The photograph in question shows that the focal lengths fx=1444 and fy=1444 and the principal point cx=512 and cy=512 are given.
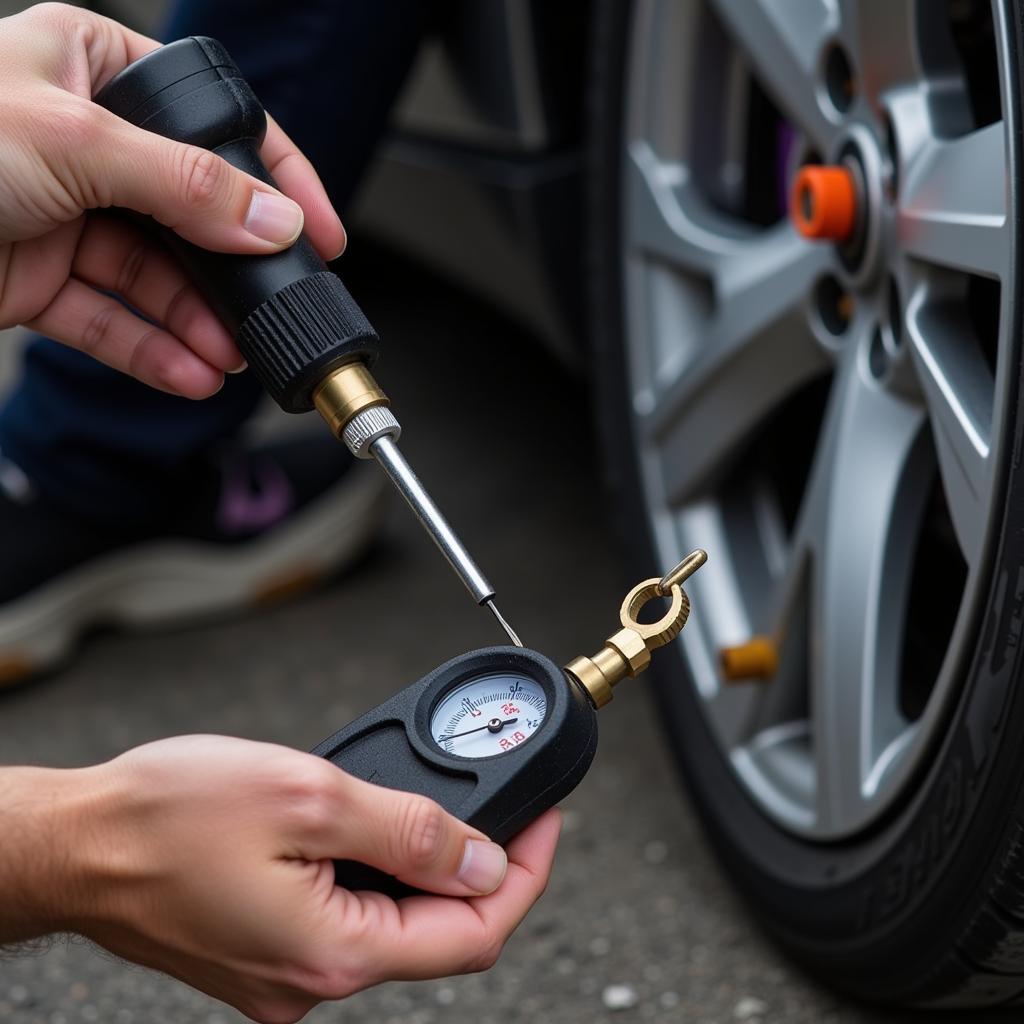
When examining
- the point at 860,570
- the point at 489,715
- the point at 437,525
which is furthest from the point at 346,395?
the point at 860,570

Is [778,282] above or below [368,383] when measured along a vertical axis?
below

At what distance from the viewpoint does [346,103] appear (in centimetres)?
149

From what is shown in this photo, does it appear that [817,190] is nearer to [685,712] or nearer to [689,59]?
[689,59]

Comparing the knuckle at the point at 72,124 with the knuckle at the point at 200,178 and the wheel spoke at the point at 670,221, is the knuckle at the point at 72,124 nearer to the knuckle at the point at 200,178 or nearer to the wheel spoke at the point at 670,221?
the knuckle at the point at 200,178

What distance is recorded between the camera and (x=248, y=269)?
0.92 m

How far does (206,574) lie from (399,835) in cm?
113

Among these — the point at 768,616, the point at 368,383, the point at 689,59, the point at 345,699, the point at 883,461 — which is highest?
the point at 368,383

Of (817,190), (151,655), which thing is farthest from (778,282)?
(151,655)

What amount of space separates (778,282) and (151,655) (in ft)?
3.06

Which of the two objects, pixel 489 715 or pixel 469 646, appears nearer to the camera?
pixel 489 715

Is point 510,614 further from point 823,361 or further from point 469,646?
point 823,361

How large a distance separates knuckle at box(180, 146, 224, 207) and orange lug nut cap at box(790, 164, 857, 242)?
430mm

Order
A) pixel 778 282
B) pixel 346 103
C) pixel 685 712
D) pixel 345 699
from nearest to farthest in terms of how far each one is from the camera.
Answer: pixel 778 282
pixel 685 712
pixel 346 103
pixel 345 699

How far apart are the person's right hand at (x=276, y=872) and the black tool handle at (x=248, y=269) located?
25cm
